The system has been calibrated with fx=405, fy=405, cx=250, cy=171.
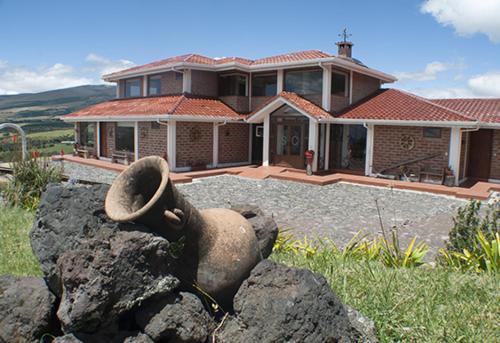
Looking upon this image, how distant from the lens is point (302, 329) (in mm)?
3084

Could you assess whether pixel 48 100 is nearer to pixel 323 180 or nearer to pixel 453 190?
pixel 323 180

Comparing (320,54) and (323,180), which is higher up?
(320,54)

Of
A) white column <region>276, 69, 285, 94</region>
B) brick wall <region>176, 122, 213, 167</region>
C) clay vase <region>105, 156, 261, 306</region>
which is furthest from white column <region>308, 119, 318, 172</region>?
clay vase <region>105, 156, 261, 306</region>

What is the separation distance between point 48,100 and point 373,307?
73.4 m

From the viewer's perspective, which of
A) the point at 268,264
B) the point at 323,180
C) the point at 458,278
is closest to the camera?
the point at 268,264

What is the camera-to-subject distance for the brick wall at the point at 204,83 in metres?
22.0

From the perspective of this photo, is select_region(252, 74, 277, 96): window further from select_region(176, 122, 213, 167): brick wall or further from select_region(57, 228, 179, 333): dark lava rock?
select_region(57, 228, 179, 333): dark lava rock

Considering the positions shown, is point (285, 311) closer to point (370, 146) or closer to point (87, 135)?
point (370, 146)

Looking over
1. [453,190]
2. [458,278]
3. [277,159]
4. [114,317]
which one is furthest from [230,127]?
[114,317]

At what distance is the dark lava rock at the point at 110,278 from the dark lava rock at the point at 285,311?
611 mm

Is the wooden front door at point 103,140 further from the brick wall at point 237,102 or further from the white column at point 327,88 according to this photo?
the white column at point 327,88

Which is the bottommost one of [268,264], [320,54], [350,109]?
[268,264]

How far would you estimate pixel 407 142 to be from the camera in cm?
1736

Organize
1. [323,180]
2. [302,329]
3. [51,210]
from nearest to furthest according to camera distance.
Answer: [302,329], [51,210], [323,180]
